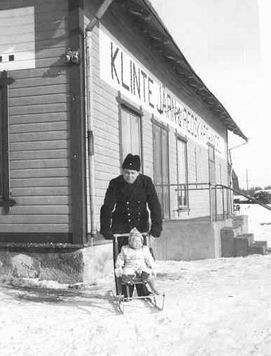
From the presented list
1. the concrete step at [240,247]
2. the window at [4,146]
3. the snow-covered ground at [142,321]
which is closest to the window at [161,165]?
the concrete step at [240,247]

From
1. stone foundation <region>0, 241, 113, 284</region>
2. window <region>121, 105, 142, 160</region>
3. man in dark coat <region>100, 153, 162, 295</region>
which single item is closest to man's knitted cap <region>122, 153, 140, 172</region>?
man in dark coat <region>100, 153, 162, 295</region>

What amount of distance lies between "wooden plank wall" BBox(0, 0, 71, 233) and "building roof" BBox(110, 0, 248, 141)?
187 cm

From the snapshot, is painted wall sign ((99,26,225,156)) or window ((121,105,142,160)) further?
window ((121,105,142,160))

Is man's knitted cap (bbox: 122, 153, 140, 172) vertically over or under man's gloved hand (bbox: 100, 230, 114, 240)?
over

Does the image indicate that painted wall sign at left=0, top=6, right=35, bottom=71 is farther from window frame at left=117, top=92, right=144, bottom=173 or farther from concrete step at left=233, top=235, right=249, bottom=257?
concrete step at left=233, top=235, right=249, bottom=257

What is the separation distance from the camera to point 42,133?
8.72 metres

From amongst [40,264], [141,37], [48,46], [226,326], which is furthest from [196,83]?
[226,326]

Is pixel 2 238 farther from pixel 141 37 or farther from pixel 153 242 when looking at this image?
pixel 141 37

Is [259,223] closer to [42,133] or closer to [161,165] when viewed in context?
[161,165]

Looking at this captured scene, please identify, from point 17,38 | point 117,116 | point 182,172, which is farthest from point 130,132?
point 182,172

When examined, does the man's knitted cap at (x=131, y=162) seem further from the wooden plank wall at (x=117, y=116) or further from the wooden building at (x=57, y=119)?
the wooden plank wall at (x=117, y=116)

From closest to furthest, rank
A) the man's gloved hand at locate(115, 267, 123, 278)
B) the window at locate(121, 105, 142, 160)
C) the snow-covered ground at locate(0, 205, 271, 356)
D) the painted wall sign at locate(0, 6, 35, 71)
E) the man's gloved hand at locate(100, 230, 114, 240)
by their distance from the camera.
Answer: the snow-covered ground at locate(0, 205, 271, 356)
the man's gloved hand at locate(115, 267, 123, 278)
the man's gloved hand at locate(100, 230, 114, 240)
the painted wall sign at locate(0, 6, 35, 71)
the window at locate(121, 105, 142, 160)

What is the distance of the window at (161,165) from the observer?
12.9m

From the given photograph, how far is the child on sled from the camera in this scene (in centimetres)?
626
